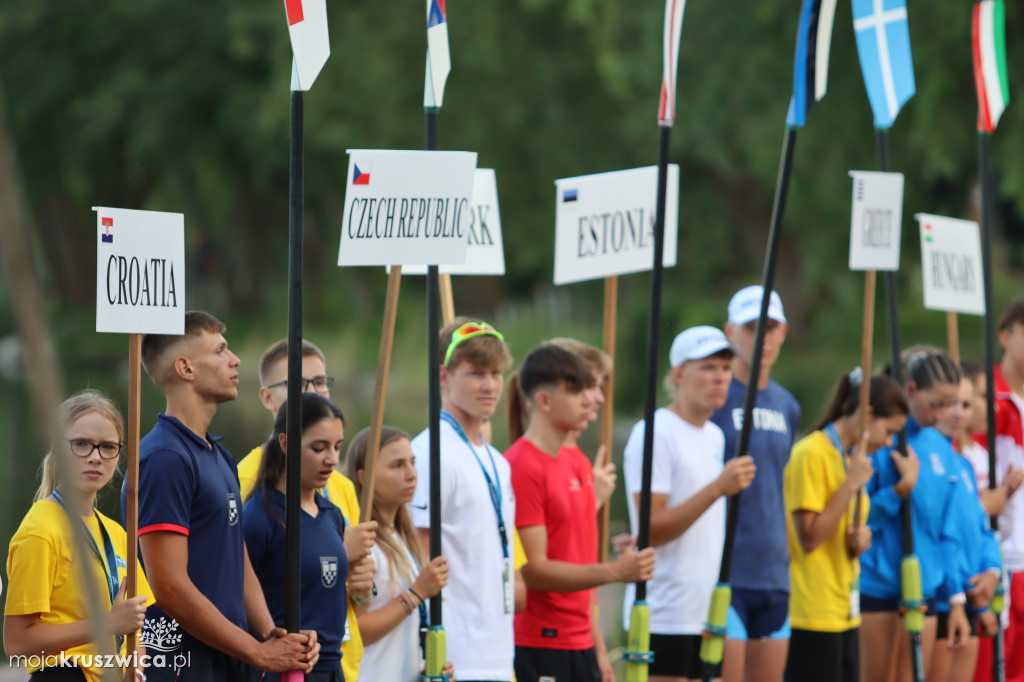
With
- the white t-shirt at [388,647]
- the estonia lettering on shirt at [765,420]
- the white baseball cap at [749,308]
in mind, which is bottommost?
the white t-shirt at [388,647]

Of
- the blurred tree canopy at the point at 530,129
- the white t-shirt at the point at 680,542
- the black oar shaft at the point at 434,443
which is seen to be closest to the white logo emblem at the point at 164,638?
the black oar shaft at the point at 434,443

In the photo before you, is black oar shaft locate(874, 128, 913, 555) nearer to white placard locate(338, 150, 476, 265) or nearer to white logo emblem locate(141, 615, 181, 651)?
white placard locate(338, 150, 476, 265)

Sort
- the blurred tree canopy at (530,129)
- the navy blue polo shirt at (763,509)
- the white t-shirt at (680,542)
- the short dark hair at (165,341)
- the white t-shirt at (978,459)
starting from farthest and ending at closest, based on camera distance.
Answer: the blurred tree canopy at (530,129) < the white t-shirt at (978,459) < the navy blue polo shirt at (763,509) < the white t-shirt at (680,542) < the short dark hair at (165,341)

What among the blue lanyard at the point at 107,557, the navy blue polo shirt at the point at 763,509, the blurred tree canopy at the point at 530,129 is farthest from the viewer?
the blurred tree canopy at the point at 530,129

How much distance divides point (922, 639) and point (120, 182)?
79.5 feet

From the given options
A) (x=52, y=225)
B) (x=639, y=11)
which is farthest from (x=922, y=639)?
(x=52, y=225)

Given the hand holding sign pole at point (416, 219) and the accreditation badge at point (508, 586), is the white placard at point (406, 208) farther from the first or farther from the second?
the accreditation badge at point (508, 586)

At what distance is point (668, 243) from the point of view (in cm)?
557

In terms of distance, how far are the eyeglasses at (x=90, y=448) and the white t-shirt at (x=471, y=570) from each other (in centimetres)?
121

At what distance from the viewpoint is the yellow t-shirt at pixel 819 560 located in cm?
563

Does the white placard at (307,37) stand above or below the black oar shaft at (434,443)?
above

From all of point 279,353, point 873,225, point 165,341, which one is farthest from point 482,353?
point 873,225

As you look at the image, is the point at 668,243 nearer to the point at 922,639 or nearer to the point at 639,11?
the point at 922,639

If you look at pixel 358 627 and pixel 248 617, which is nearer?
pixel 248 617
